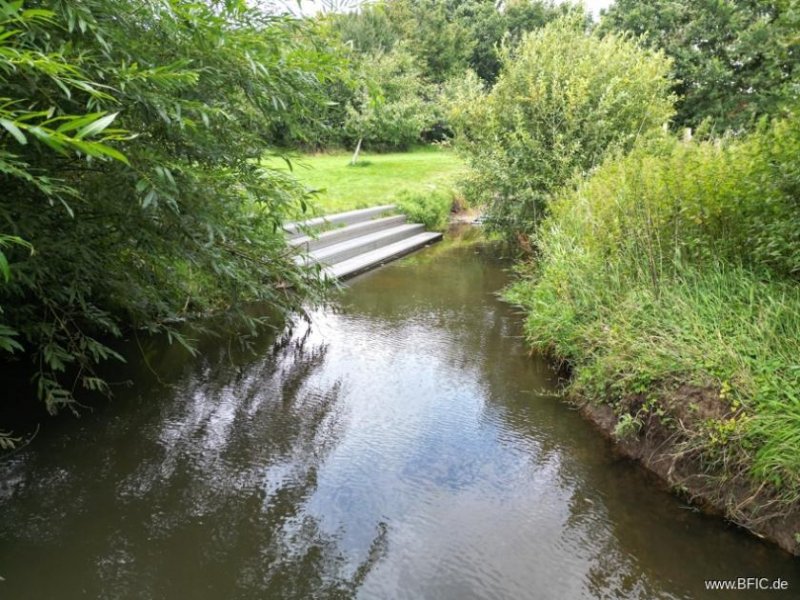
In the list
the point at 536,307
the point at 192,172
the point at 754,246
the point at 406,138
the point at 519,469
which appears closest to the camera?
the point at 192,172

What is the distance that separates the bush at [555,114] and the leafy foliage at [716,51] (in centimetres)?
735

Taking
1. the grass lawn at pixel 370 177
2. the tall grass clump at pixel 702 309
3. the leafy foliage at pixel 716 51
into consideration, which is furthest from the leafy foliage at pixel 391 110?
the tall grass clump at pixel 702 309

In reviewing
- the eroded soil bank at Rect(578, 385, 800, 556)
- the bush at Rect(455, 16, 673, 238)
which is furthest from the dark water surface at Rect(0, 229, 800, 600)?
the bush at Rect(455, 16, 673, 238)

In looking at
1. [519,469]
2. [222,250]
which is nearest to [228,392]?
[222,250]

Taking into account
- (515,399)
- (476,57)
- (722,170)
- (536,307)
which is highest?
(476,57)

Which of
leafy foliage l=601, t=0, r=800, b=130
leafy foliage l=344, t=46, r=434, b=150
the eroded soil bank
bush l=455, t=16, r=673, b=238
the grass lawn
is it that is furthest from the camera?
leafy foliage l=344, t=46, r=434, b=150

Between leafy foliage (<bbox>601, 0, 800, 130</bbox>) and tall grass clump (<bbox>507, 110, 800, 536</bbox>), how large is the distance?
11.6 meters

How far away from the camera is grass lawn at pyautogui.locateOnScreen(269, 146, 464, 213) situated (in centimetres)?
1241

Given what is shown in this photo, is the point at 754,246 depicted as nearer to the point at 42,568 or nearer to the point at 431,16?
the point at 42,568

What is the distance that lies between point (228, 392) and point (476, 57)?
33840 millimetres

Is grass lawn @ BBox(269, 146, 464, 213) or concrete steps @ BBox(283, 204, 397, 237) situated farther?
grass lawn @ BBox(269, 146, 464, 213)

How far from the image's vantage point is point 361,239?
10195 mm

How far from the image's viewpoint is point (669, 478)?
3.40m

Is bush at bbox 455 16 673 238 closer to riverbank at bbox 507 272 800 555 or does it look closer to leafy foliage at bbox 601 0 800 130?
riverbank at bbox 507 272 800 555
